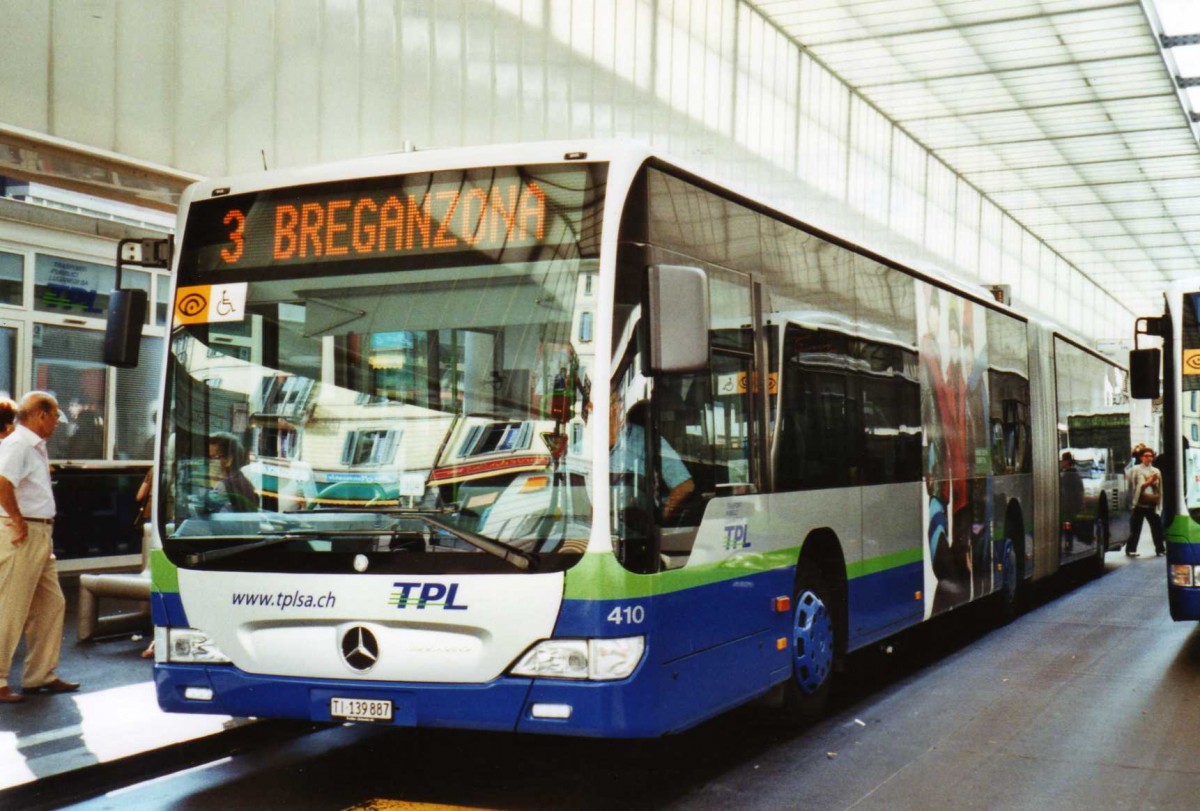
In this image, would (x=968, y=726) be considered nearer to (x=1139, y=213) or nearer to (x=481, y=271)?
(x=481, y=271)

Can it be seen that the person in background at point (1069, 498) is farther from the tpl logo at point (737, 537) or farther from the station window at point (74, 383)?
the station window at point (74, 383)

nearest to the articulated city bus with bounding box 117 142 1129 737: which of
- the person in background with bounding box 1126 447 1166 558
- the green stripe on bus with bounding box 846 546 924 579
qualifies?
the green stripe on bus with bounding box 846 546 924 579

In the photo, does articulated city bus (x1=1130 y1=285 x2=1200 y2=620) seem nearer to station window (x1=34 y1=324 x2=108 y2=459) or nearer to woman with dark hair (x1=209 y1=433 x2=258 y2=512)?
woman with dark hair (x1=209 y1=433 x2=258 y2=512)

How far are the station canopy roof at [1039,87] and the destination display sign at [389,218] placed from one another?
59.6 ft

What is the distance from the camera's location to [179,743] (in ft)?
22.9

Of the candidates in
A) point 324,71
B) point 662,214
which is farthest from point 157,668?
point 324,71

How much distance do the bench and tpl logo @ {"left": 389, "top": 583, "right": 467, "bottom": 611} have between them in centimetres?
471

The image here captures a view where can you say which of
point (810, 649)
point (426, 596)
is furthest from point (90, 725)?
point (810, 649)

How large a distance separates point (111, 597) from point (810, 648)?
5.52 m

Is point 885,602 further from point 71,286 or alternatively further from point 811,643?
point 71,286

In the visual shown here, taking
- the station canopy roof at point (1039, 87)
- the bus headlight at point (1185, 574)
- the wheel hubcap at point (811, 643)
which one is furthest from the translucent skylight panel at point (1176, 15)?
the wheel hubcap at point (811, 643)

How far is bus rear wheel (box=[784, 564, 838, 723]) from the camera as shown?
7.58m

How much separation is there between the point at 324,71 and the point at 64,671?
22.3ft

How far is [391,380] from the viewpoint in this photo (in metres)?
5.83
